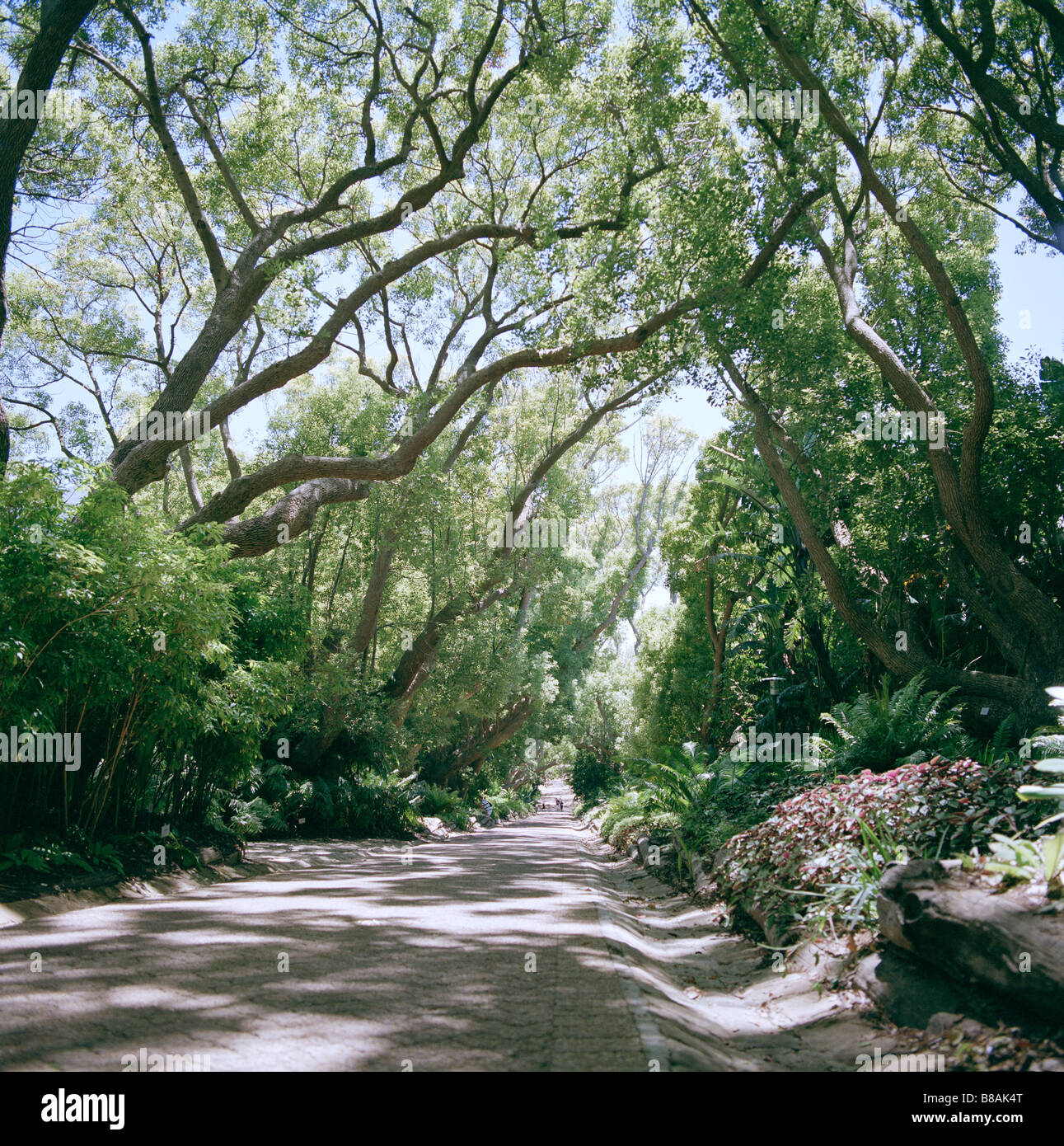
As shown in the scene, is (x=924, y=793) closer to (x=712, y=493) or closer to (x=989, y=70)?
(x=989, y=70)

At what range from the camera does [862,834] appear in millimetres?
6043

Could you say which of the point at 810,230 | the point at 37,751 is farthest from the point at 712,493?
the point at 37,751

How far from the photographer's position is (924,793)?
570 cm

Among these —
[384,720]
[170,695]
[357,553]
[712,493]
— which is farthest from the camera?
[357,553]

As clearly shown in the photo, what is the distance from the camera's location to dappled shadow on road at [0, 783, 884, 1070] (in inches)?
130

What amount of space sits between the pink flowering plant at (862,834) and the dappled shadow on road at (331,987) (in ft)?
2.27

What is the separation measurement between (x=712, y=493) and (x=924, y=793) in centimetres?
1568

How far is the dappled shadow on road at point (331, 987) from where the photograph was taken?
3.29 meters
